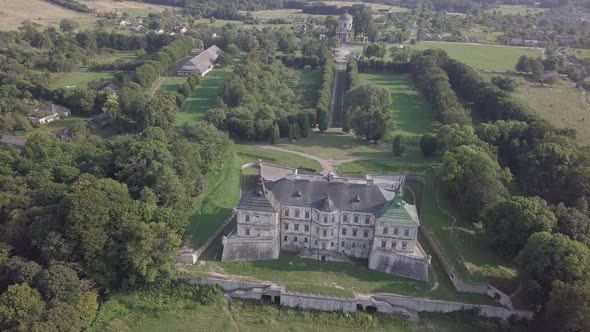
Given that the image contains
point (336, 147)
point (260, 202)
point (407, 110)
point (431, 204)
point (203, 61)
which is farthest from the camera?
point (203, 61)

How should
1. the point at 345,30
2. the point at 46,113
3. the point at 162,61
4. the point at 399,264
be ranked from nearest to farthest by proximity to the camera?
the point at 399,264 < the point at 46,113 < the point at 162,61 < the point at 345,30

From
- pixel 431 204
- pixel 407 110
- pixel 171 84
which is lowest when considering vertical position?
pixel 431 204

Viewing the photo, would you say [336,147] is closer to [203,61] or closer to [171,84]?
[171,84]

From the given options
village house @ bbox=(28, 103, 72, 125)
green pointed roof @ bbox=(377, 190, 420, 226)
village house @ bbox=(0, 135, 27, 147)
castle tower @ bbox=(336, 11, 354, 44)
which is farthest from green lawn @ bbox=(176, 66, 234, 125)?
castle tower @ bbox=(336, 11, 354, 44)

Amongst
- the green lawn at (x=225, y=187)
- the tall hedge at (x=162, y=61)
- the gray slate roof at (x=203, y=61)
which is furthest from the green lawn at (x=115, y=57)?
the green lawn at (x=225, y=187)

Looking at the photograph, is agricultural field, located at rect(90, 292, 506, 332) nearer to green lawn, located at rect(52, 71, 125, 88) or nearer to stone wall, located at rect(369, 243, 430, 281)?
stone wall, located at rect(369, 243, 430, 281)

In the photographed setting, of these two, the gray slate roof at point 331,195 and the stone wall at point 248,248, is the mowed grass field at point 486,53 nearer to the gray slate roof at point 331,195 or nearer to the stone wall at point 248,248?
the gray slate roof at point 331,195

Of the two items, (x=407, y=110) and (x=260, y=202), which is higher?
(x=407, y=110)

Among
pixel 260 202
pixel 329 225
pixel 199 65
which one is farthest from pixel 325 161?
pixel 199 65
